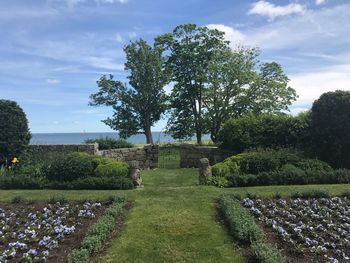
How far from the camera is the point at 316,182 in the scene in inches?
455

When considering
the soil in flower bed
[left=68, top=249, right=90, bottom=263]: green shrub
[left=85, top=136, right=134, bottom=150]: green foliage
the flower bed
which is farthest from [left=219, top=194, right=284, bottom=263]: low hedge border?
[left=85, top=136, right=134, bottom=150]: green foliage

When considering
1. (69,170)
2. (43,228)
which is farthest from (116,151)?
(43,228)

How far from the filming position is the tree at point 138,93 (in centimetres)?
2984

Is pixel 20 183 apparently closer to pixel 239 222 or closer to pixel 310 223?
pixel 239 222

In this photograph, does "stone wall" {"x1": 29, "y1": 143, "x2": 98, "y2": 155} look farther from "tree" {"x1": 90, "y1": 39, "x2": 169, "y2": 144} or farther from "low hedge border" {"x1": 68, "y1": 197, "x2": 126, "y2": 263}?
"tree" {"x1": 90, "y1": 39, "x2": 169, "y2": 144}

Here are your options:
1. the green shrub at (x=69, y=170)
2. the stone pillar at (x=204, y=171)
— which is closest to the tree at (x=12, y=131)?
the green shrub at (x=69, y=170)

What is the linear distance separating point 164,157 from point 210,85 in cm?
868

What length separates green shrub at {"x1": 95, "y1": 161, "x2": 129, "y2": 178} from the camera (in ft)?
40.6

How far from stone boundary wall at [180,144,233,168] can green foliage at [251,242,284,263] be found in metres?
9.32

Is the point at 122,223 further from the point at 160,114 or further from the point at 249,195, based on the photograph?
the point at 160,114

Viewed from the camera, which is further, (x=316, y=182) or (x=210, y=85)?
(x=210, y=85)

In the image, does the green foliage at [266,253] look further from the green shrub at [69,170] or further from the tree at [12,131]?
the tree at [12,131]

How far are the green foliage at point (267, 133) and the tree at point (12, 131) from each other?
802 cm

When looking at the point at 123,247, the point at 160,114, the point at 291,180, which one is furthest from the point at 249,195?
the point at 160,114
